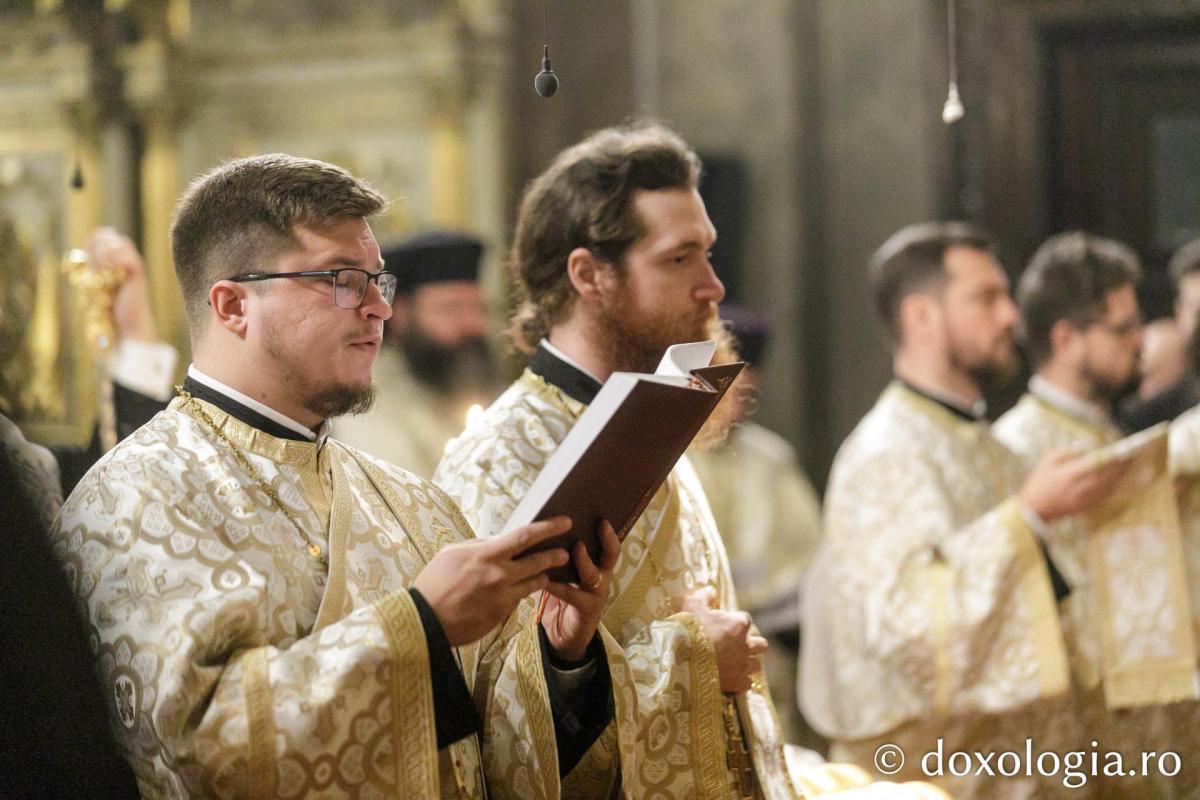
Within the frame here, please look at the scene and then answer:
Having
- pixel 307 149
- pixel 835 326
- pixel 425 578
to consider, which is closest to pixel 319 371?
pixel 425 578

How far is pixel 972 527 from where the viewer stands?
4.67 m

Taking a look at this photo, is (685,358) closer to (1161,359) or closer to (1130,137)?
(1161,359)

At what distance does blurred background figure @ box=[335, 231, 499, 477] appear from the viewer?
6.39 meters

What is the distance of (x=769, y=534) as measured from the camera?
6762mm

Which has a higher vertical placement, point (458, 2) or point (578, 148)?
point (458, 2)

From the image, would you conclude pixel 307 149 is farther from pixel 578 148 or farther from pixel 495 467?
pixel 495 467

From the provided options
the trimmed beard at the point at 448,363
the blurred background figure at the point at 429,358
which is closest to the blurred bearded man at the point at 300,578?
the blurred background figure at the point at 429,358

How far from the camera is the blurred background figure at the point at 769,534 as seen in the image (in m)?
6.58

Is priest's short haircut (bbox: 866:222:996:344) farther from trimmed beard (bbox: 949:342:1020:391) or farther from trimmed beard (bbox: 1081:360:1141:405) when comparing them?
trimmed beard (bbox: 1081:360:1141:405)

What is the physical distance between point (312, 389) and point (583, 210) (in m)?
1.05

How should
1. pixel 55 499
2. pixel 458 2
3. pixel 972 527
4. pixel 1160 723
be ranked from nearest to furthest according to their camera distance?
1. pixel 55 499
2. pixel 972 527
3. pixel 1160 723
4. pixel 458 2

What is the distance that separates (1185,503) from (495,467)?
316 cm

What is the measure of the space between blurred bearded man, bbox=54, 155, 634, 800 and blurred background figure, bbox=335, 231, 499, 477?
12.2 feet

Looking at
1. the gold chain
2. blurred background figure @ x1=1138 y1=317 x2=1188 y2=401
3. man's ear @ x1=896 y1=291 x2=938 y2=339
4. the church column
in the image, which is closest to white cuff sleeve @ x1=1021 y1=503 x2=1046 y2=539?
man's ear @ x1=896 y1=291 x2=938 y2=339
